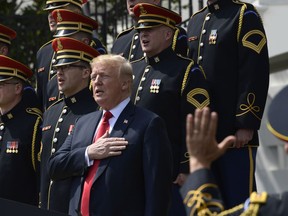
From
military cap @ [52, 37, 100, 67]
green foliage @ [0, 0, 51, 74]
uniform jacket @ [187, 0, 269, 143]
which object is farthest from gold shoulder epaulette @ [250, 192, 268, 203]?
green foliage @ [0, 0, 51, 74]

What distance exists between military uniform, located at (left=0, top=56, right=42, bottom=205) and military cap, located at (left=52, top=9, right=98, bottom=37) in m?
0.50

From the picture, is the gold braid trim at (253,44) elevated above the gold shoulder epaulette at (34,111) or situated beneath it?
elevated above

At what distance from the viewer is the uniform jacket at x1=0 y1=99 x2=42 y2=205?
9375mm

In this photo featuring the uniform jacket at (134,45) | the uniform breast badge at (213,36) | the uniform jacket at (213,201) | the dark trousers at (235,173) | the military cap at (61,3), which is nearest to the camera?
the uniform jacket at (213,201)

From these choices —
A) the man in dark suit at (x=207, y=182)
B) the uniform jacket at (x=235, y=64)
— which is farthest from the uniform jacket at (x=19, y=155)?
the man in dark suit at (x=207, y=182)

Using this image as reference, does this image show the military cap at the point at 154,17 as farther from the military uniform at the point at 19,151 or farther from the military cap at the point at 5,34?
the military cap at the point at 5,34

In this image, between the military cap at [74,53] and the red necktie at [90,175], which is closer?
the red necktie at [90,175]

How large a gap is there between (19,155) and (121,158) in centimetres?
213

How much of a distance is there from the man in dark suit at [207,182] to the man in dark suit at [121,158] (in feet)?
6.88

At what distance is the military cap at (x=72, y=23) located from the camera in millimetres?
9695

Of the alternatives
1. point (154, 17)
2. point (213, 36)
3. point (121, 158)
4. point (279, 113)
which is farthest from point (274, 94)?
point (279, 113)

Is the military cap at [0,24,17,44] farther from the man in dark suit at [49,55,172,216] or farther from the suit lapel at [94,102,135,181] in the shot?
the suit lapel at [94,102,135,181]

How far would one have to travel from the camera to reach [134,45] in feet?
30.8

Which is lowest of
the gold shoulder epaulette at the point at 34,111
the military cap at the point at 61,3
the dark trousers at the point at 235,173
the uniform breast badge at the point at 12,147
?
the dark trousers at the point at 235,173
